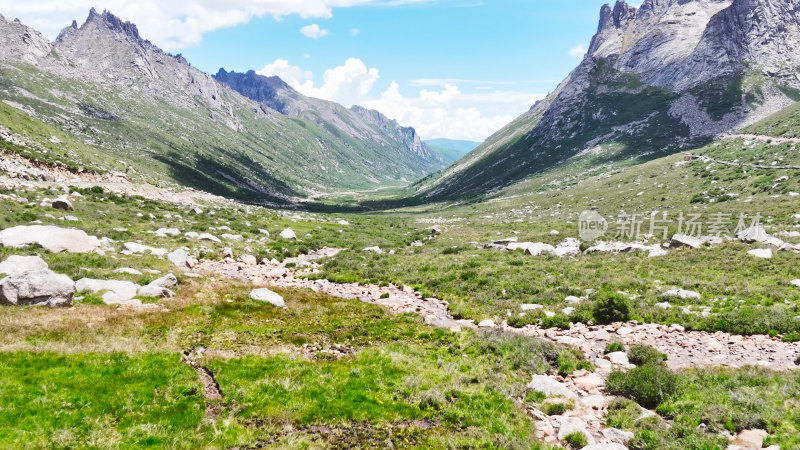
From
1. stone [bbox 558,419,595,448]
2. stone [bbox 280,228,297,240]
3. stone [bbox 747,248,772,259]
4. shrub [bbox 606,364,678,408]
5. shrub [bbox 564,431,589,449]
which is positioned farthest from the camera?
stone [bbox 280,228,297,240]

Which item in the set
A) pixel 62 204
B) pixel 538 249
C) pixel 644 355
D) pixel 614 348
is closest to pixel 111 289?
pixel 62 204

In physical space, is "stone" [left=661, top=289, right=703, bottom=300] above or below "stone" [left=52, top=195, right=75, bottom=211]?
below

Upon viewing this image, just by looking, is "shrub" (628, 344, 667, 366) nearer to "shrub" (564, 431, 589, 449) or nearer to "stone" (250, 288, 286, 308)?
"shrub" (564, 431, 589, 449)

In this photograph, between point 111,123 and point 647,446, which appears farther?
point 111,123

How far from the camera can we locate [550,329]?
68.8 ft

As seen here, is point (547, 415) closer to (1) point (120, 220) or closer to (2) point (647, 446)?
(2) point (647, 446)

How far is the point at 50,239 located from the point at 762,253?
4953 cm

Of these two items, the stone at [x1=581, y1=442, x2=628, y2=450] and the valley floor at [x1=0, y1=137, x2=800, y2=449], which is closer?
the stone at [x1=581, y1=442, x2=628, y2=450]

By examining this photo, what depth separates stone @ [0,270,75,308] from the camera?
17.6m

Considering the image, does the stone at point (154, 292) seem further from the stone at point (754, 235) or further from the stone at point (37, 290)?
the stone at point (754, 235)

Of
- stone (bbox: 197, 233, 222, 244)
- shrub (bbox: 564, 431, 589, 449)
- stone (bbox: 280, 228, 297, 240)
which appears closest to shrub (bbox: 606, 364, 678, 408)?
shrub (bbox: 564, 431, 589, 449)

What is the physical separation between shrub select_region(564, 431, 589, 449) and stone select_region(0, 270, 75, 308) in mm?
22622

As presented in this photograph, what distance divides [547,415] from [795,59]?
7599 inches

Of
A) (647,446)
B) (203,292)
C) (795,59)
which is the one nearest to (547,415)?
(647,446)
